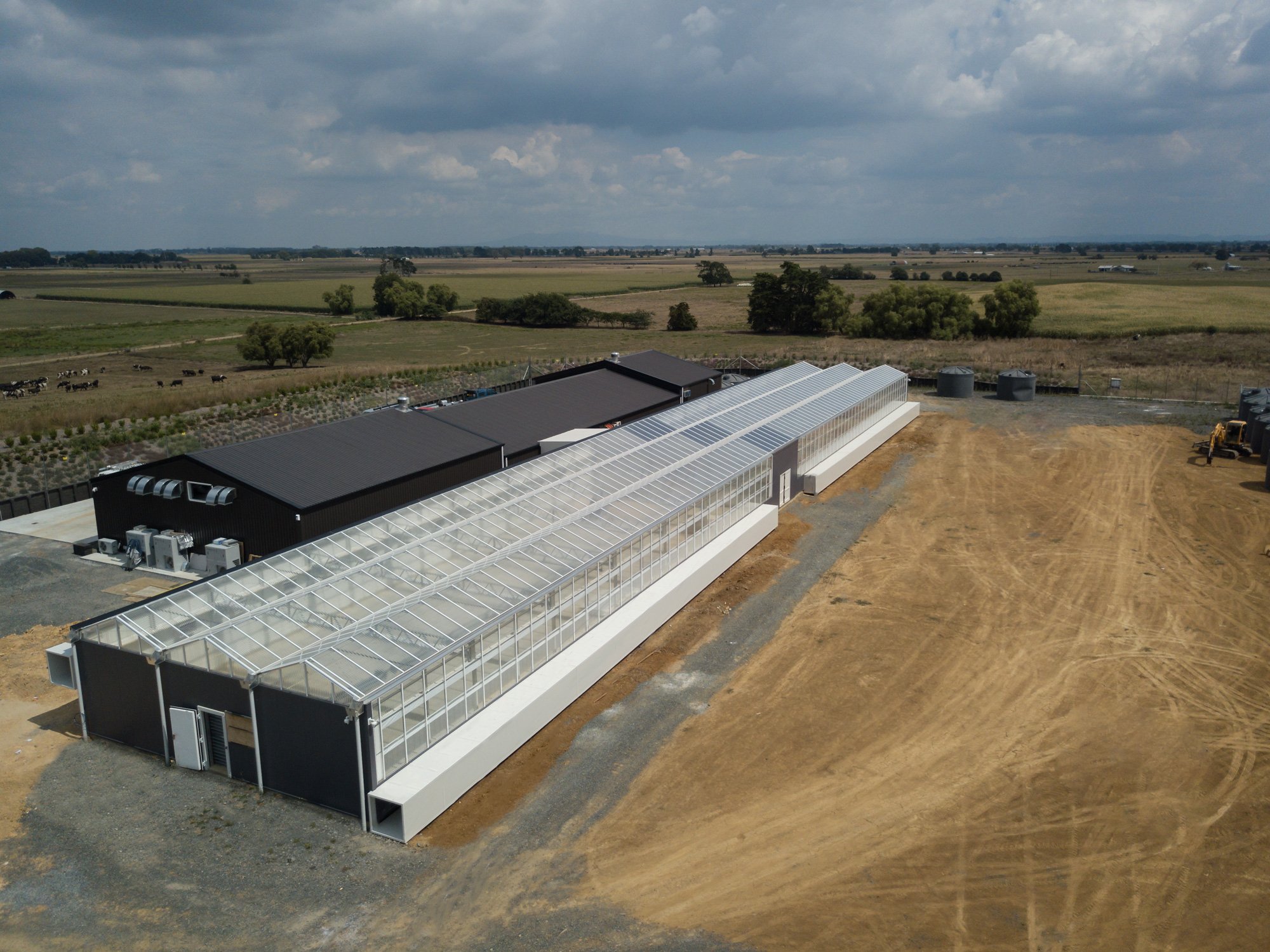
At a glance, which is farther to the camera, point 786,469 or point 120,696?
point 786,469

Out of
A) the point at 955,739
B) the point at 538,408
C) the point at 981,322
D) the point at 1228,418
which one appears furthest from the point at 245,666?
the point at 981,322

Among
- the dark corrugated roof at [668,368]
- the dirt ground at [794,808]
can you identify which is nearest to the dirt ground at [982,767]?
the dirt ground at [794,808]

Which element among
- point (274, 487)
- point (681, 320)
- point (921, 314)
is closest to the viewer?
point (274, 487)

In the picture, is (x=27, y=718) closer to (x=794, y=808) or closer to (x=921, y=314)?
(x=794, y=808)

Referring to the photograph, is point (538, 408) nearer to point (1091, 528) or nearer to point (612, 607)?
point (612, 607)

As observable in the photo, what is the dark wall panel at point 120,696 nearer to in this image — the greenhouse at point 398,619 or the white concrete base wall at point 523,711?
the greenhouse at point 398,619

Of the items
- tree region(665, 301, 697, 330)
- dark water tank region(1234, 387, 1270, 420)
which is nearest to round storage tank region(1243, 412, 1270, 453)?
dark water tank region(1234, 387, 1270, 420)

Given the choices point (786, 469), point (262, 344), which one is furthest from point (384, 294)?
point (786, 469)
